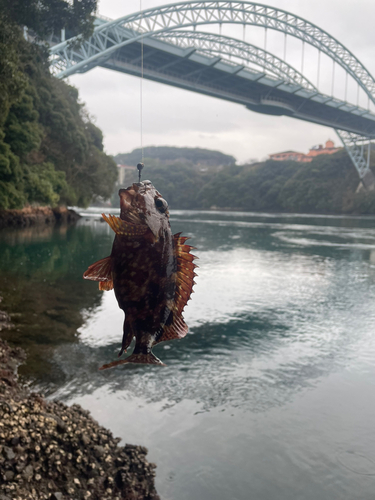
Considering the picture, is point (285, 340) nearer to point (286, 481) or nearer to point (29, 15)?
point (286, 481)

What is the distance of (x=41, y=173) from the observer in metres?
35.9

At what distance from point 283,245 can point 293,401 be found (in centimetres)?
2649

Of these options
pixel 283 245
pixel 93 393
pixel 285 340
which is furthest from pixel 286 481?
pixel 283 245

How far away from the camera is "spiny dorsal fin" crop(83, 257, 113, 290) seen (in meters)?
1.79

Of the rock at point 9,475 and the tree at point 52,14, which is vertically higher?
the tree at point 52,14

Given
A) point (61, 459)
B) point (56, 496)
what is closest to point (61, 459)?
point (61, 459)

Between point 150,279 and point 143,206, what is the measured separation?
378 mm

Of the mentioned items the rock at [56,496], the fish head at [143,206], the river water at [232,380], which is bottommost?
the river water at [232,380]

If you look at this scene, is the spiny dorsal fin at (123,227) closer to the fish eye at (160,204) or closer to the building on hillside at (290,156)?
the fish eye at (160,204)

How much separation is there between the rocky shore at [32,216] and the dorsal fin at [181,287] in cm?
3512

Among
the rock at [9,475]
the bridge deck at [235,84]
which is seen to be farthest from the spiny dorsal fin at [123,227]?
the bridge deck at [235,84]

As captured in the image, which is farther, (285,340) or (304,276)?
(304,276)

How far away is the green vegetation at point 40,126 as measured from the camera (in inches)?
843

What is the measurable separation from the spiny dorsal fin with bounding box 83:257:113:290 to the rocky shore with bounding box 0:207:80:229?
35.0 metres
